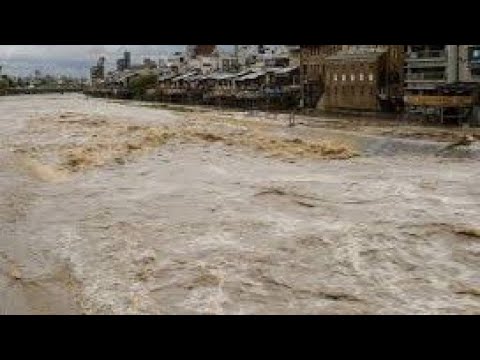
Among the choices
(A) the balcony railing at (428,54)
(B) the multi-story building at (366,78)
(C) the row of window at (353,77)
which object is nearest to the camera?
(A) the balcony railing at (428,54)

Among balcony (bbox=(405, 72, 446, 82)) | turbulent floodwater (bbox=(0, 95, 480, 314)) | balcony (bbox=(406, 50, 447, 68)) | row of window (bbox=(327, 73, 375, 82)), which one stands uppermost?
balcony (bbox=(406, 50, 447, 68))

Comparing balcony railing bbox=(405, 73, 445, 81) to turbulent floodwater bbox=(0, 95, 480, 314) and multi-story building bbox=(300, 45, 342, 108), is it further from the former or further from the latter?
multi-story building bbox=(300, 45, 342, 108)

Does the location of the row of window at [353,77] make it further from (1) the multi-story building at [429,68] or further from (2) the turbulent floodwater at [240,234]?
(2) the turbulent floodwater at [240,234]

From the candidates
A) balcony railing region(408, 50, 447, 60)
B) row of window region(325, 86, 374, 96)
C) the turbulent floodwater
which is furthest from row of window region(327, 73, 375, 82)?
the turbulent floodwater

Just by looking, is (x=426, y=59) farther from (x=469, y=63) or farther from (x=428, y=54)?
(x=469, y=63)

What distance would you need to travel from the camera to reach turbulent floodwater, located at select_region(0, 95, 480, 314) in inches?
291

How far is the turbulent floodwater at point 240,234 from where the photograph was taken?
738 centimetres

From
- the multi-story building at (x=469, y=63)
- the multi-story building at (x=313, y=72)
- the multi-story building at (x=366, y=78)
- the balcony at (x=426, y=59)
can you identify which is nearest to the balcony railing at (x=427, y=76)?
the balcony at (x=426, y=59)

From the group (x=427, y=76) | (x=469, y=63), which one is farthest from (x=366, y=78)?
(x=469, y=63)

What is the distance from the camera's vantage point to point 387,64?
108 ft
